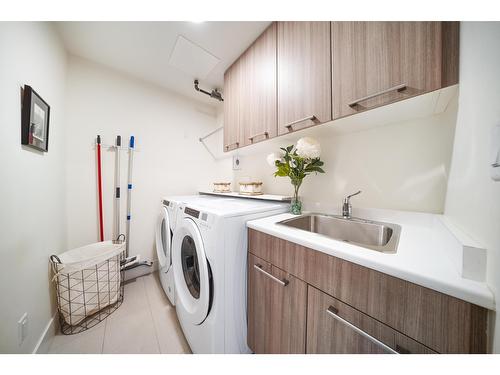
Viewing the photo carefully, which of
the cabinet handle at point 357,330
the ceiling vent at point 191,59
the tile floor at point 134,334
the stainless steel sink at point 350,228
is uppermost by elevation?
the ceiling vent at point 191,59

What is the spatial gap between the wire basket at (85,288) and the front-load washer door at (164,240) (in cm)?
33

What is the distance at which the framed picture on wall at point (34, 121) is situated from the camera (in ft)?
2.92

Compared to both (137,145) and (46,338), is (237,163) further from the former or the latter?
(46,338)

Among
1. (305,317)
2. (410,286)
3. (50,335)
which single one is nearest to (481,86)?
(410,286)

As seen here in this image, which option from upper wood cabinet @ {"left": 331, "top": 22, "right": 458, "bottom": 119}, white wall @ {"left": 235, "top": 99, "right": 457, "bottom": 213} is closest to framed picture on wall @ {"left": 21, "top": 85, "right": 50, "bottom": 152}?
upper wood cabinet @ {"left": 331, "top": 22, "right": 458, "bottom": 119}

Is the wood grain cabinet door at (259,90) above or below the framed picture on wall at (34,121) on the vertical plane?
above

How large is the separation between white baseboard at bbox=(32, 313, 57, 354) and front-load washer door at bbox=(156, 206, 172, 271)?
0.73m

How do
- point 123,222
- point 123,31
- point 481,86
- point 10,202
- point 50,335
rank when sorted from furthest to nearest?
point 123,222
point 123,31
point 50,335
point 10,202
point 481,86

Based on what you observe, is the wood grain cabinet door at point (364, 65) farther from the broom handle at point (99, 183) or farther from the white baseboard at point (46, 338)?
the white baseboard at point (46, 338)

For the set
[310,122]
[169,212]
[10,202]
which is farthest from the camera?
[169,212]

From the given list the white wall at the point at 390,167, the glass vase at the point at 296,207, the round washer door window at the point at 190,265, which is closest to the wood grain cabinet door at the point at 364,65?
the white wall at the point at 390,167

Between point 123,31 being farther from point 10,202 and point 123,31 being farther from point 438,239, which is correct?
point 438,239

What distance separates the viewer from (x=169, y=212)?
1.50m
